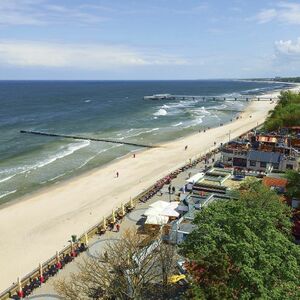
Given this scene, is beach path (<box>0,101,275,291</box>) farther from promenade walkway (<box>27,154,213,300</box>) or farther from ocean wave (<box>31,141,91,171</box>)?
ocean wave (<box>31,141,91,171</box>)

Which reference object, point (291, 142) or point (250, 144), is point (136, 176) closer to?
point (250, 144)

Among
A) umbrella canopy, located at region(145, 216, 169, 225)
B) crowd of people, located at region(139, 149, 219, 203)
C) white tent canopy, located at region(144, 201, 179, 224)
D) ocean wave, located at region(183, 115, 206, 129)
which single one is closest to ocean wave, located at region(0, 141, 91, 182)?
crowd of people, located at region(139, 149, 219, 203)

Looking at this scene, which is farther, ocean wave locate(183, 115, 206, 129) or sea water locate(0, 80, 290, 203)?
ocean wave locate(183, 115, 206, 129)

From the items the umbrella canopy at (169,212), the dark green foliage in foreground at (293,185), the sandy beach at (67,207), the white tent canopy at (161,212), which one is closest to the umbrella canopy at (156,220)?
the white tent canopy at (161,212)

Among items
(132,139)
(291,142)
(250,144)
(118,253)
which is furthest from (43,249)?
(132,139)

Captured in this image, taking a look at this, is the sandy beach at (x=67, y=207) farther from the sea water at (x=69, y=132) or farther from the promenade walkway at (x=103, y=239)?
the sea water at (x=69, y=132)
